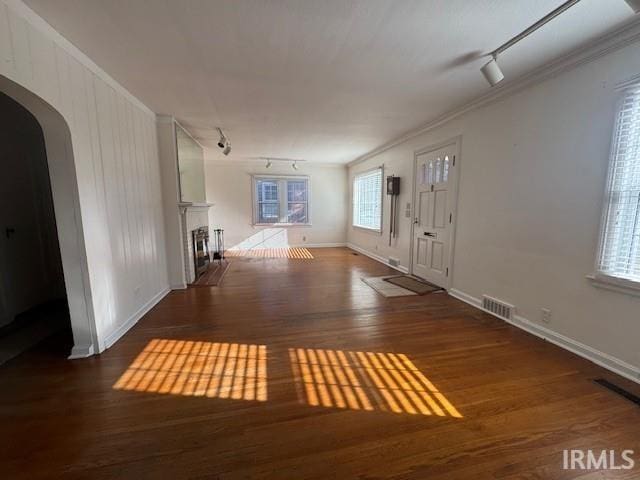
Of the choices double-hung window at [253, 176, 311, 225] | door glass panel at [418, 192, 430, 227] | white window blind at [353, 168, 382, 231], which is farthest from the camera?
double-hung window at [253, 176, 311, 225]

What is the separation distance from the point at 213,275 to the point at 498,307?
4366 mm

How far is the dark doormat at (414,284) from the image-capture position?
3.92 m

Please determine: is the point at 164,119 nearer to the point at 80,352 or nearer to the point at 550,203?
the point at 80,352

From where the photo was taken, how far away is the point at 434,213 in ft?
13.4

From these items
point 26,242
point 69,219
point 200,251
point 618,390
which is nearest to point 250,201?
point 200,251

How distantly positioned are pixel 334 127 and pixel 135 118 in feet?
8.70

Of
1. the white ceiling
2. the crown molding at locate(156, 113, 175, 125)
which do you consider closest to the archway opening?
the crown molding at locate(156, 113, 175, 125)

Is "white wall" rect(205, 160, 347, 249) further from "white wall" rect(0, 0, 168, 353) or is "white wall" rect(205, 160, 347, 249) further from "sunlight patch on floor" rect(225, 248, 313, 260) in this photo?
"white wall" rect(0, 0, 168, 353)

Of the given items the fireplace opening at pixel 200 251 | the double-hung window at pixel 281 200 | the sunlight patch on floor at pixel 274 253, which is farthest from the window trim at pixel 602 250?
the double-hung window at pixel 281 200

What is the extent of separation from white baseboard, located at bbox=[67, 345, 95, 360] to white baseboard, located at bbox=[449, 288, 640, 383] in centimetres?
403

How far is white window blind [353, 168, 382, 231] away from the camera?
601cm

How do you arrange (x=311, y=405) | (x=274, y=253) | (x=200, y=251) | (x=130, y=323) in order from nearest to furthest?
(x=311, y=405) < (x=130, y=323) < (x=200, y=251) < (x=274, y=253)

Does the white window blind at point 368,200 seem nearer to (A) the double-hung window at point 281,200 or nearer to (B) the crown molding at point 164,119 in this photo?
(A) the double-hung window at point 281,200

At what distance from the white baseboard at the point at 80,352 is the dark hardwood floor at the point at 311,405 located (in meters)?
0.07
